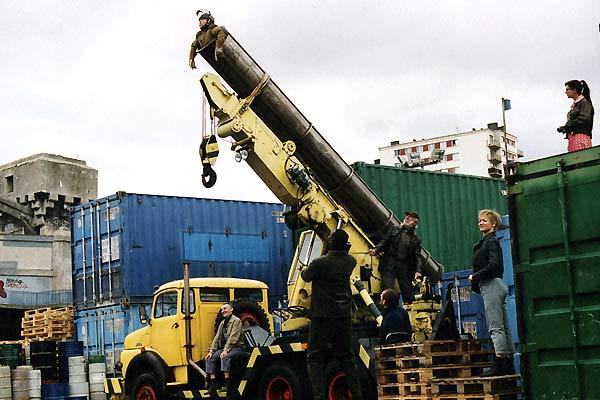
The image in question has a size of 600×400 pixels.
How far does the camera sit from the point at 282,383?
41.1 feet

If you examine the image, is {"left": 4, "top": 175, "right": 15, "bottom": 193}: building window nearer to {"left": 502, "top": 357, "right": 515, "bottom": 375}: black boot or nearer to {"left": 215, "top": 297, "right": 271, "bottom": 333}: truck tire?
{"left": 215, "top": 297, "right": 271, "bottom": 333}: truck tire

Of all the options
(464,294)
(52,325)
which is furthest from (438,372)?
(52,325)

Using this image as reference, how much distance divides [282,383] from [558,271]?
17.6 feet

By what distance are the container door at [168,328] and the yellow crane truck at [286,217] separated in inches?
0.6

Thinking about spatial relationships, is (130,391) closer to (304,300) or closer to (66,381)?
(304,300)

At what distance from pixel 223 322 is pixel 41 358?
7804mm

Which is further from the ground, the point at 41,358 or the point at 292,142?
the point at 292,142

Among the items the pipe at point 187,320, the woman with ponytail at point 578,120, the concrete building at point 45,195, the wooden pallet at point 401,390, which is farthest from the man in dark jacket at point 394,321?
the concrete building at point 45,195

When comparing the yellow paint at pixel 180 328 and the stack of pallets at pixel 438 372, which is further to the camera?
the yellow paint at pixel 180 328

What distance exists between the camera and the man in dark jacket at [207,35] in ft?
44.5

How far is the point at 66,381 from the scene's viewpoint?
19.5m

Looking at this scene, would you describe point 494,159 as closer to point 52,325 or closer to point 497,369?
point 52,325

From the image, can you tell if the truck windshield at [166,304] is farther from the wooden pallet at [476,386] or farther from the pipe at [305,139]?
the wooden pallet at [476,386]

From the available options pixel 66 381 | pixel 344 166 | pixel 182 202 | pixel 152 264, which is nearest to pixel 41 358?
pixel 66 381
